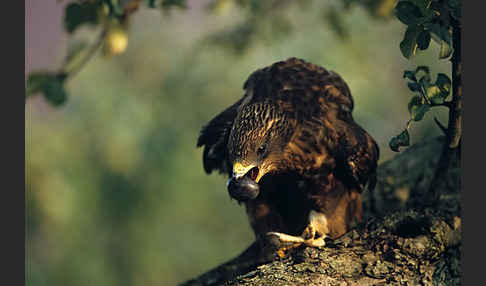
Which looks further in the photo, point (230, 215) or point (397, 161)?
point (230, 215)

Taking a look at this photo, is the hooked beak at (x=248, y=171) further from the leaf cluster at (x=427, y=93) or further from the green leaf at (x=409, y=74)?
the green leaf at (x=409, y=74)

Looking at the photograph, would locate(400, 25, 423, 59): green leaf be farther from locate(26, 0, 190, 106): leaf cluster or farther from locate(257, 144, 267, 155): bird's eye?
locate(26, 0, 190, 106): leaf cluster

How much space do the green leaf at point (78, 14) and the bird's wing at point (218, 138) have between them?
3.20 ft

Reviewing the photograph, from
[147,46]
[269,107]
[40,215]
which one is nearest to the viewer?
[269,107]

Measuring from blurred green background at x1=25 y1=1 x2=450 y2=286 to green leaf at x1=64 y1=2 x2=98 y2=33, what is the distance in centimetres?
482

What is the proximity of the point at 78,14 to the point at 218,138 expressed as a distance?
113cm

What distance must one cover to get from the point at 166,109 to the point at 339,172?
6929 mm

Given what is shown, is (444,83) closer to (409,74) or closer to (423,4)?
(409,74)

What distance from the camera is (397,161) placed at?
4.12 metres

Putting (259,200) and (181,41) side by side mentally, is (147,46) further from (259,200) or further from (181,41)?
(259,200)

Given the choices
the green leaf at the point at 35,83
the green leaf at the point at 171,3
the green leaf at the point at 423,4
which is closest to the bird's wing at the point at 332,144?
the green leaf at the point at 423,4

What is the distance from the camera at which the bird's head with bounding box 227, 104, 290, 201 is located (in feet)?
8.82

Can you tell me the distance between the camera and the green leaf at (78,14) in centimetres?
332

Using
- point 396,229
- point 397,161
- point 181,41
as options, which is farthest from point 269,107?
point 181,41
